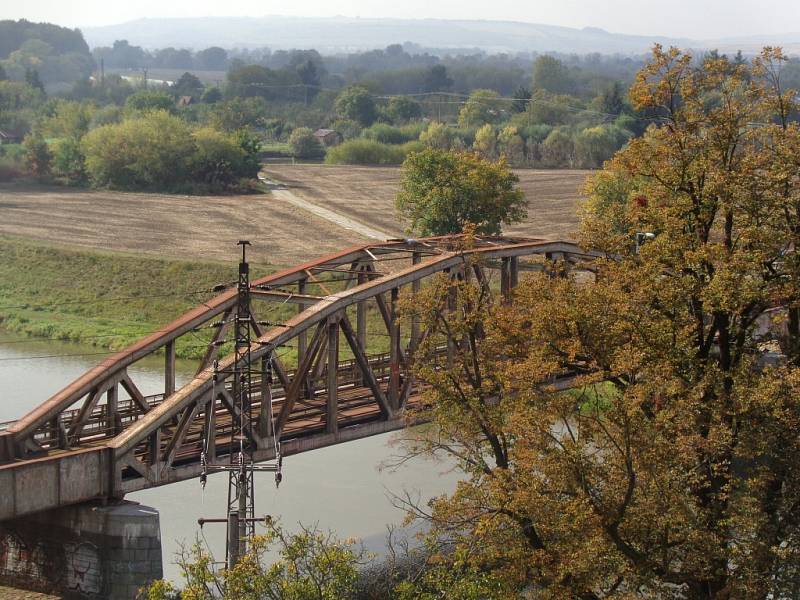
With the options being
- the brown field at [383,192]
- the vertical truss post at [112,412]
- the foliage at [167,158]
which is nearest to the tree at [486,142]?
the brown field at [383,192]

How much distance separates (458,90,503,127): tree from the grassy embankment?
243 feet

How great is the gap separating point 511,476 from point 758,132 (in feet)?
22.3

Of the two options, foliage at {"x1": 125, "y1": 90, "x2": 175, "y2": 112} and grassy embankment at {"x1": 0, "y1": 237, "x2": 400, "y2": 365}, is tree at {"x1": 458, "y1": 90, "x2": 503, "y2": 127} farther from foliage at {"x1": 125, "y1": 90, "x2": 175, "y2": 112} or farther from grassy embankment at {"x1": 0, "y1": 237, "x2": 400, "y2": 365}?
grassy embankment at {"x1": 0, "y1": 237, "x2": 400, "y2": 365}

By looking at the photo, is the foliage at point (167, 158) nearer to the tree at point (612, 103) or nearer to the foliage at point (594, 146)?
the foliage at point (594, 146)

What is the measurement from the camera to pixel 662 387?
19953 mm

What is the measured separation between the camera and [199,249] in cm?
6506

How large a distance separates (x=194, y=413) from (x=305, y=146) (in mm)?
95277

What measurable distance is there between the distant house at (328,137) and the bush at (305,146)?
27.8 feet

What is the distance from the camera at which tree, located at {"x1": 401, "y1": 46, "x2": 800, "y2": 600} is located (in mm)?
19422

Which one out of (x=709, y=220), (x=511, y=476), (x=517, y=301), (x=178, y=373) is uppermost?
(x=709, y=220)

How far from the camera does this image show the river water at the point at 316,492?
93.5 feet

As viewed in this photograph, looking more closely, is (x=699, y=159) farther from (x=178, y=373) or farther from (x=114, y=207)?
(x=114, y=207)

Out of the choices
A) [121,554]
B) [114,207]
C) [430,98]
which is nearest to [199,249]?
[114,207]

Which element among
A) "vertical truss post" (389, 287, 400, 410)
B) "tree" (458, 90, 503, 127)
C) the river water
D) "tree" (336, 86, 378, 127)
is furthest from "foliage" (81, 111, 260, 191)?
"tree" (336, 86, 378, 127)
